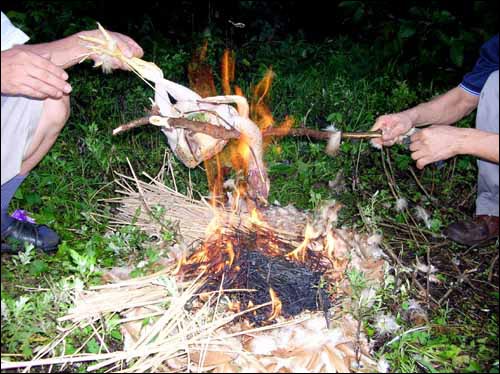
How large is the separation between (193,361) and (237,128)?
1.06 metres

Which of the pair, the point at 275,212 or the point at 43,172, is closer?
the point at 275,212

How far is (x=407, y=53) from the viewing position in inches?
190

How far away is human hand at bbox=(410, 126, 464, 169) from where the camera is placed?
7.74 feet

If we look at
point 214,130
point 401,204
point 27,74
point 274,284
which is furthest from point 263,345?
point 27,74

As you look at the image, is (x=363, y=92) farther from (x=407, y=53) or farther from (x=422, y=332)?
(x=422, y=332)

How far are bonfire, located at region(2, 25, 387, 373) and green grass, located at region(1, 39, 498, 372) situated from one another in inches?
4.9

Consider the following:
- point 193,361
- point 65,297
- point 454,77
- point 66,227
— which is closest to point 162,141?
point 66,227

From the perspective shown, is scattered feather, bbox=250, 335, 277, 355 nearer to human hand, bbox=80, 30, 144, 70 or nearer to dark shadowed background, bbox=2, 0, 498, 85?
human hand, bbox=80, 30, 144, 70

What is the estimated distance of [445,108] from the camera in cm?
286

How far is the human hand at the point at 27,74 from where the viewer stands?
89.3 inches

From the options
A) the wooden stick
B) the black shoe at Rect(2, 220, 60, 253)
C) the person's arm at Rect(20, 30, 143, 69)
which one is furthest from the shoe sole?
the person's arm at Rect(20, 30, 143, 69)

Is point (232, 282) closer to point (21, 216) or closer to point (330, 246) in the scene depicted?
point (330, 246)

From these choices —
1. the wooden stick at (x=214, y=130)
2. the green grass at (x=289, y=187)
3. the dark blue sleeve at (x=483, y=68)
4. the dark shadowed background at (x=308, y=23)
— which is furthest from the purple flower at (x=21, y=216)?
the dark blue sleeve at (x=483, y=68)

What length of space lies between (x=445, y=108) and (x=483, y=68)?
257 millimetres
